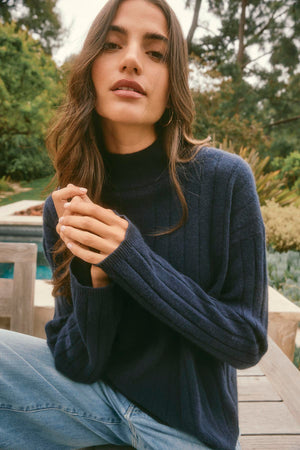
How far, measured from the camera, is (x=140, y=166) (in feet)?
3.91

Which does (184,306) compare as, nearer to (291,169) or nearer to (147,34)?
(147,34)

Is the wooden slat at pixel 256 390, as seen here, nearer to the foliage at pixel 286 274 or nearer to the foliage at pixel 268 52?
the foliage at pixel 286 274

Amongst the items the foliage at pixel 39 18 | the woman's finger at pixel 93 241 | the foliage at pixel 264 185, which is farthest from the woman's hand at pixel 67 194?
the foliage at pixel 39 18

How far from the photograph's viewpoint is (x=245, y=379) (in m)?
1.65

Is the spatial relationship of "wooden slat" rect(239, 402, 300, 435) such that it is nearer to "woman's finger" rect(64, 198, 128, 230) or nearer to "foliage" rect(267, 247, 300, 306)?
"woman's finger" rect(64, 198, 128, 230)

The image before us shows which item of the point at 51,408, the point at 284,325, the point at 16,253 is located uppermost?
the point at 16,253

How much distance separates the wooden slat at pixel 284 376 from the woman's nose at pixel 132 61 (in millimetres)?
1239

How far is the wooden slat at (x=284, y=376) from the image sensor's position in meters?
1.41

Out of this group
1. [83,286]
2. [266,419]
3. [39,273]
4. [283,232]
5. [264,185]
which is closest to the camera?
[83,286]

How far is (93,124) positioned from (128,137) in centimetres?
15

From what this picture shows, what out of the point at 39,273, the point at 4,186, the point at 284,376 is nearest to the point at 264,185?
the point at 39,273

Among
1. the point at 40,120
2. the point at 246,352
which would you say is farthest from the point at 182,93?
the point at 40,120

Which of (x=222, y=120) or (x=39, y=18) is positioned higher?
(x=39, y=18)

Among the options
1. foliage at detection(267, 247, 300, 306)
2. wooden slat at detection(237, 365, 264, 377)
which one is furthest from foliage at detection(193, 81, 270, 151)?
wooden slat at detection(237, 365, 264, 377)
